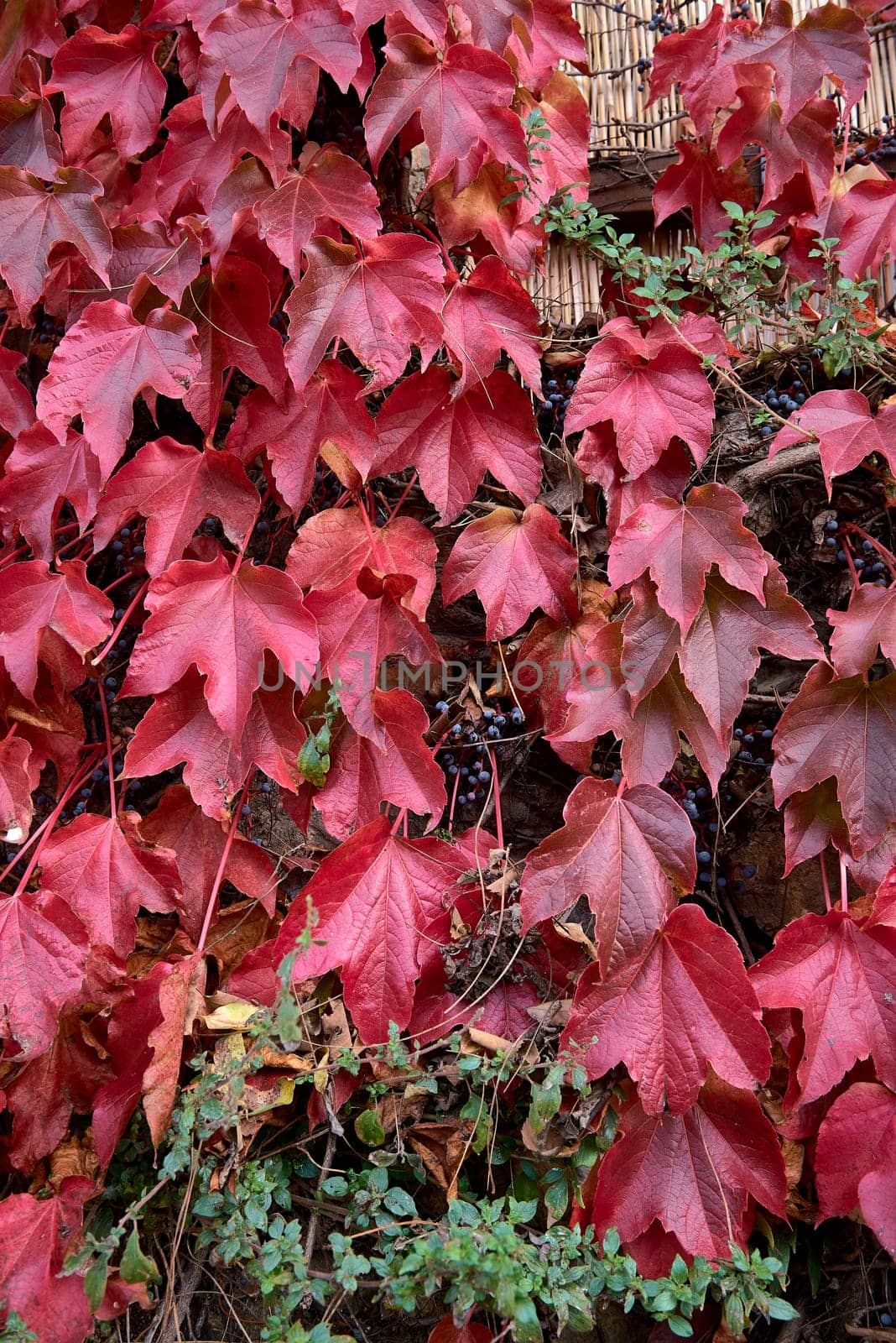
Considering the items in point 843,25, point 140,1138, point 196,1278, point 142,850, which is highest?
point 843,25

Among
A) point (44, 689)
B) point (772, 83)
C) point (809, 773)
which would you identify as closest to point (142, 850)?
point (44, 689)

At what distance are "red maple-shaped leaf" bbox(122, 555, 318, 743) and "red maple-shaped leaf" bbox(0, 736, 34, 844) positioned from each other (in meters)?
0.28

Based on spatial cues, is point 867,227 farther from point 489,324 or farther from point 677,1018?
point 677,1018

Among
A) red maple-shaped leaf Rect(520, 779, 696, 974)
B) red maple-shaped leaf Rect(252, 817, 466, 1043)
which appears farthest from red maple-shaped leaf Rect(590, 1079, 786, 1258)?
red maple-shaped leaf Rect(252, 817, 466, 1043)

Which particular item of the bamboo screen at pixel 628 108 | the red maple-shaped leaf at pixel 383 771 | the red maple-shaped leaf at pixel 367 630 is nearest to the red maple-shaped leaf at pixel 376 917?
the red maple-shaped leaf at pixel 383 771

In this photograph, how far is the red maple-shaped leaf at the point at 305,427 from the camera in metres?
1.49

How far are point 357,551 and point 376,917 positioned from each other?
0.54 meters

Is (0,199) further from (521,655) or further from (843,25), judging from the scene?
(843,25)

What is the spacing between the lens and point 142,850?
148 cm

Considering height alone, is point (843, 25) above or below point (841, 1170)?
above

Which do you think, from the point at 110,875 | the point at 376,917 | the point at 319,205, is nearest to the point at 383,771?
the point at 376,917

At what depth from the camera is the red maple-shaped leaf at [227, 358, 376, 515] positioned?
1.49 metres

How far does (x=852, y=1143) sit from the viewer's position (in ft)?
4.23

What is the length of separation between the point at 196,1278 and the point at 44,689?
91cm
